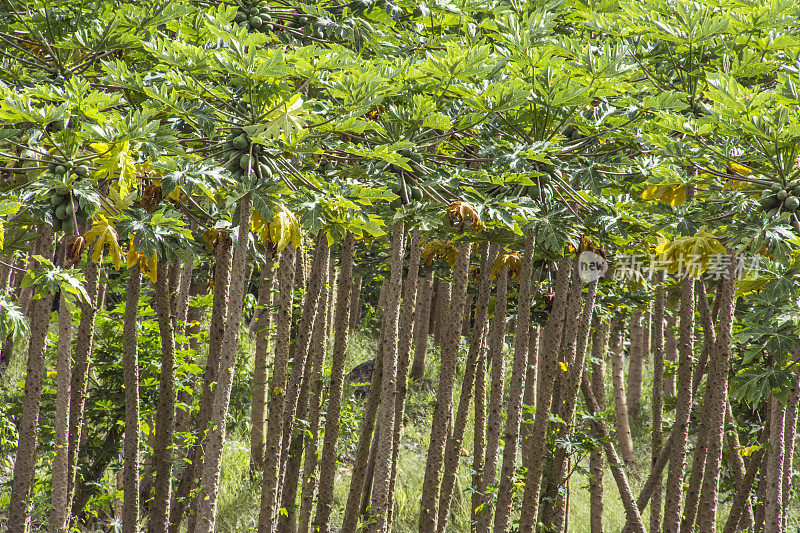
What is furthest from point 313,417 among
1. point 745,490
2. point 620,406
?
point 620,406

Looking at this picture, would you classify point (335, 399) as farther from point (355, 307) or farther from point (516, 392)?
point (355, 307)

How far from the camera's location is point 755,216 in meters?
3.46

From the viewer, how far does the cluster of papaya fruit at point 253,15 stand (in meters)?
4.11

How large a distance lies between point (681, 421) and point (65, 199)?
4382mm

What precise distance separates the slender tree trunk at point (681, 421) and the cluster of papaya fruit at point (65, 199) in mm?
3864

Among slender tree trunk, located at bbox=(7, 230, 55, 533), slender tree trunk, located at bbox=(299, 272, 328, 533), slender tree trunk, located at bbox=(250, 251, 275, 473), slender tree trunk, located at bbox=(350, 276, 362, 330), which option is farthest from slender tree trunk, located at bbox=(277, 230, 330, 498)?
slender tree trunk, located at bbox=(350, 276, 362, 330)

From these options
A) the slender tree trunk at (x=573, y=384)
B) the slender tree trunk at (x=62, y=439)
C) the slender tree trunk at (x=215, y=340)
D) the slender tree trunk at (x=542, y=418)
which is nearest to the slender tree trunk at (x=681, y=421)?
the slender tree trunk at (x=573, y=384)

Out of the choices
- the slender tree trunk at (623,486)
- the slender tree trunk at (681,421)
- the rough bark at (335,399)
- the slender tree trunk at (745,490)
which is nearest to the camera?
the slender tree trunk at (681,421)

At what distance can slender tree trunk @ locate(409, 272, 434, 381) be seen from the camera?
1036 cm

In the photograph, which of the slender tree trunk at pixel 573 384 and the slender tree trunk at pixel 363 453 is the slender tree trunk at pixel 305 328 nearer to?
the slender tree trunk at pixel 363 453

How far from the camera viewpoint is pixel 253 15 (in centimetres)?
417

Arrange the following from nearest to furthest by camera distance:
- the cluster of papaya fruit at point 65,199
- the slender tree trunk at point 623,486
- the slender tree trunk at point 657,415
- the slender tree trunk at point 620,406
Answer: the cluster of papaya fruit at point 65,199 < the slender tree trunk at point 657,415 < the slender tree trunk at point 623,486 < the slender tree trunk at point 620,406

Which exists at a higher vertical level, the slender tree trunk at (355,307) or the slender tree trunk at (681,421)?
the slender tree trunk at (355,307)

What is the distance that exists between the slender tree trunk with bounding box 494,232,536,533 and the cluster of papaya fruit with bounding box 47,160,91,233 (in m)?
2.83
